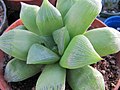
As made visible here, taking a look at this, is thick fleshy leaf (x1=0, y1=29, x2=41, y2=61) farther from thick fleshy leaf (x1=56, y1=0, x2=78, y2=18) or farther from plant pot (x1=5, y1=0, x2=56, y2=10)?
plant pot (x1=5, y1=0, x2=56, y2=10)

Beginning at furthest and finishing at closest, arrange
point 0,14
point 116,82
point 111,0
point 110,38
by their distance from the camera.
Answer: point 111,0 < point 0,14 < point 116,82 < point 110,38

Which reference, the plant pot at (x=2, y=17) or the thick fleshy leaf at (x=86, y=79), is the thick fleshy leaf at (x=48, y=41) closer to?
the thick fleshy leaf at (x=86, y=79)

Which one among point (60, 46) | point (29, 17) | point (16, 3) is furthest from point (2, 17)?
point (60, 46)

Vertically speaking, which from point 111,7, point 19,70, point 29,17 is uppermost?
point 29,17

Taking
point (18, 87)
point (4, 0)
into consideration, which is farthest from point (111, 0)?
point (18, 87)

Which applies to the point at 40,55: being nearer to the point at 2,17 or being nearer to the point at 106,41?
the point at 106,41

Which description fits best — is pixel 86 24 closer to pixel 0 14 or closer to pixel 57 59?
pixel 57 59

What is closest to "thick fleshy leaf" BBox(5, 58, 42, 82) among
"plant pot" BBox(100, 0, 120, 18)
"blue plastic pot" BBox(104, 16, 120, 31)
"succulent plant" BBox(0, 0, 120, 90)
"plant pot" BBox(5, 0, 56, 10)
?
"succulent plant" BBox(0, 0, 120, 90)
